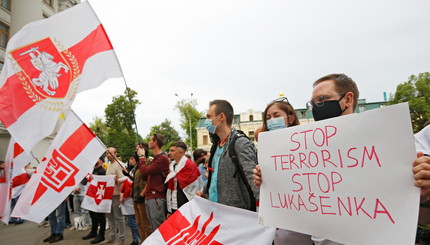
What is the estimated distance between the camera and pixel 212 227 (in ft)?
6.91

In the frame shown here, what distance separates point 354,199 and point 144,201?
4.14 metres

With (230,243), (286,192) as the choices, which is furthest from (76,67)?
(286,192)

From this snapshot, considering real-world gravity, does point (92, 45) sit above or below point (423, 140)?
above

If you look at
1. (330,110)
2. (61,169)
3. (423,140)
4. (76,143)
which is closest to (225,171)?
(330,110)

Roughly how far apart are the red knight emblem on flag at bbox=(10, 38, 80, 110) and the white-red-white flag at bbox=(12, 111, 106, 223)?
0.54 meters

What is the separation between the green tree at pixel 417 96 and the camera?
89.4ft

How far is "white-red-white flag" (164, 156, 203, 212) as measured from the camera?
4086mm

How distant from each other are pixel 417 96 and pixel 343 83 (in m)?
34.7

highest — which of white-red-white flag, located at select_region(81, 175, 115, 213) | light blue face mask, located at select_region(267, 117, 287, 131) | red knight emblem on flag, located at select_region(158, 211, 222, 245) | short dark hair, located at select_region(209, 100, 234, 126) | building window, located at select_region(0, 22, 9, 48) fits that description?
building window, located at select_region(0, 22, 9, 48)

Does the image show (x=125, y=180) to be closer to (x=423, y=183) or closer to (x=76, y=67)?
(x=76, y=67)

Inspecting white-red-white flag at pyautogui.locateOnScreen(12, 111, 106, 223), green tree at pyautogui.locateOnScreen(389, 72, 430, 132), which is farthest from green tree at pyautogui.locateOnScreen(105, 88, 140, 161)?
white-red-white flag at pyautogui.locateOnScreen(12, 111, 106, 223)

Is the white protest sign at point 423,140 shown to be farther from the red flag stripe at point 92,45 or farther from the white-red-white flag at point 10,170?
the white-red-white flag at point 10,170

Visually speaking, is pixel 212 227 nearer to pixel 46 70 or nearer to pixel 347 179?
pixel 347 179

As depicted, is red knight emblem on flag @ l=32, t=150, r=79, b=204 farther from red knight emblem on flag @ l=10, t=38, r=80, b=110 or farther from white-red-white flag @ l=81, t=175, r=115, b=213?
white-red-white flag @ l=81, t=175, r=115, b=213
